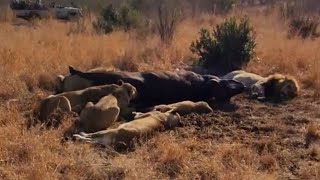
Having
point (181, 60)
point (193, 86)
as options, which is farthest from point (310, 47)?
point (193, 86)

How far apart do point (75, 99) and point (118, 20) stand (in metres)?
9.93

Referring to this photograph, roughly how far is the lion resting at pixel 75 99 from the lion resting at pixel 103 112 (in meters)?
0.18

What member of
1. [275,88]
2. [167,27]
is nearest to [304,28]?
[167,27]

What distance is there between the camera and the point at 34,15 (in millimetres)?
21344

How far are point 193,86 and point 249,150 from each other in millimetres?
3179

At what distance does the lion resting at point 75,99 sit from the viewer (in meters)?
6.70

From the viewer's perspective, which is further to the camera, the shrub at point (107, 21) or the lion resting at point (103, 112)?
the shrub at point (107, 21)

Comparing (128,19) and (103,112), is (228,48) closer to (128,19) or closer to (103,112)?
(103,112)

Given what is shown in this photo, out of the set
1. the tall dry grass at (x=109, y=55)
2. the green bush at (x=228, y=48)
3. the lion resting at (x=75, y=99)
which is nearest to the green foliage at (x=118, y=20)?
the tall dry grass at (x=109, y=55)

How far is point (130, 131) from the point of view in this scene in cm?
605

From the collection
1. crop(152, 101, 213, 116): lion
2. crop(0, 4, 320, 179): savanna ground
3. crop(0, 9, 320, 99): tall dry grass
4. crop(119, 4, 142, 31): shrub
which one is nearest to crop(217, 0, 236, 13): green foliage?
crop(119, 4, 142, 31): shrub

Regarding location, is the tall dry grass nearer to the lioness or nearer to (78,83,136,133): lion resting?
the lioness

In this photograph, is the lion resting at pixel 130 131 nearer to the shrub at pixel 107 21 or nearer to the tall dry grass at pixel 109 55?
the tall dry grass at pixel 109 55

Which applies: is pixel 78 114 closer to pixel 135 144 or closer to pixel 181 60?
pixel 135 144
